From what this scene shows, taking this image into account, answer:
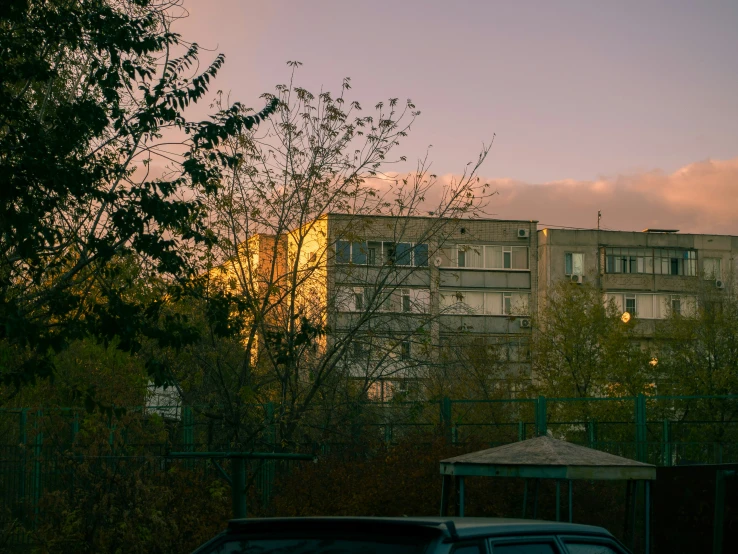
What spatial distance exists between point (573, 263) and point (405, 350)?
51621 millimetres

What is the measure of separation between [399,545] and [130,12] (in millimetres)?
12603

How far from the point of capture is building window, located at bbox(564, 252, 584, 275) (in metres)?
67.6

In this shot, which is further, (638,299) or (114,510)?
(638,299)

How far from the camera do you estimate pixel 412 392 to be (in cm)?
1900

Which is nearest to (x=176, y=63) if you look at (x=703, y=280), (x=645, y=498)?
(x=645, y=498)

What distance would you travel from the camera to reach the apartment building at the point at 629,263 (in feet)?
221

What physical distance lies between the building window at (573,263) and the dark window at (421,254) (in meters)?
50.6

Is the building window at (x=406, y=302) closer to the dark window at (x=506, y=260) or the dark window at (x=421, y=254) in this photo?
the dark window at (x=421, y=254)

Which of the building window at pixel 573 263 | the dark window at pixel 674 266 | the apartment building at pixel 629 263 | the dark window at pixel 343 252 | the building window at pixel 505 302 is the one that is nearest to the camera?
the dark window at pixel 343 252

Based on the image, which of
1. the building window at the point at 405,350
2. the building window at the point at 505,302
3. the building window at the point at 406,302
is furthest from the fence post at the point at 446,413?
the building window at the point at 505,302

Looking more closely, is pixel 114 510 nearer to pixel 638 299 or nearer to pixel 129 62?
pixel 129 62

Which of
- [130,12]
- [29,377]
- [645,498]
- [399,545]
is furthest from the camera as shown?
[130,12]

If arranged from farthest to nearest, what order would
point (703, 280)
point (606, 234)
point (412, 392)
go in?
point (606, 234) → point (703, 280) → point (412, 392)

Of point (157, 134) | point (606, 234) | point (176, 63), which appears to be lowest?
point (157, 134)
